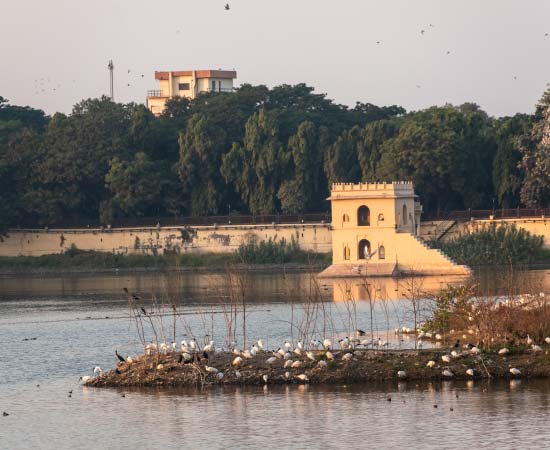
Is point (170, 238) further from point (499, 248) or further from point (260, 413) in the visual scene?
point (260, 413)

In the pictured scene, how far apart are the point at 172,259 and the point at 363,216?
1267cm

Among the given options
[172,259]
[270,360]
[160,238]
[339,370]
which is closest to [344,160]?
[172,259]

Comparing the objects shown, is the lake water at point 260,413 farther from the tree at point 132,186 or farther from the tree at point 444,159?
the tree at point 132,186

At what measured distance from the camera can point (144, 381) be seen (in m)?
29.4

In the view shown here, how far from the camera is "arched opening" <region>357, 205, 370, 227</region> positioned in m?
70.2

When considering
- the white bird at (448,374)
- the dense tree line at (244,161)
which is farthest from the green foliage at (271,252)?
the white bird at (448,374)

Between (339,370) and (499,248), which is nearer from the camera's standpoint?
(339,370)

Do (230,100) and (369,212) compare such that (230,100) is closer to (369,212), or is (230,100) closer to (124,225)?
(124,225)

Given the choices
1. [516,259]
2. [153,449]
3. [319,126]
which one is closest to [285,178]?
[319,126]

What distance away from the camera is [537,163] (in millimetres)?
70250

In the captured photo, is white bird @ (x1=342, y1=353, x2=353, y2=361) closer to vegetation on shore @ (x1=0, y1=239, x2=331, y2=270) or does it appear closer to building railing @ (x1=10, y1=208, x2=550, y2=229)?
building railing @ (x1=10, y1=208, x2=550, y2=229)

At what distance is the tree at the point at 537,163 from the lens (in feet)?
230

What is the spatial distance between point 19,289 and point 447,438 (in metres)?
45.4

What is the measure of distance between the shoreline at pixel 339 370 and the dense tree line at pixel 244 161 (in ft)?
138
